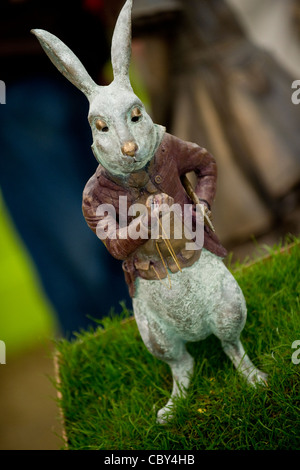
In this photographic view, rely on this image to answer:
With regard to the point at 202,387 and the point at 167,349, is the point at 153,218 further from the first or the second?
the point at 202,387

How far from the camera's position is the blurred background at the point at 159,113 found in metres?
2.24

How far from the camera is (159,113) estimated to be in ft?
7.88

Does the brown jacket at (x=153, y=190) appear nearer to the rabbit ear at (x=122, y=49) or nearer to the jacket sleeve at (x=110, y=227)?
the jacket sleeve at (x=110, y=227)

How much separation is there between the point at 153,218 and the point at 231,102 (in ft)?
4.62

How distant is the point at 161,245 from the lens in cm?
112

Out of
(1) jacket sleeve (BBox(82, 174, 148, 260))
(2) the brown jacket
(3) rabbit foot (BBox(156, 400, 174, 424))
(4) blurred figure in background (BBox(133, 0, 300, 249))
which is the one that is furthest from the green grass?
(4) blurred figure in background (BBox(133, 0, 300, 249))

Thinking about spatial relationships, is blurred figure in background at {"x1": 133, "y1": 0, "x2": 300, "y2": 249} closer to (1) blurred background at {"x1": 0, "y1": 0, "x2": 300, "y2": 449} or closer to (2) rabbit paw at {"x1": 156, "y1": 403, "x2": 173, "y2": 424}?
(1) blurred background at {"x1": 0, "y1": 0, "x2": 300, "y2": 449}

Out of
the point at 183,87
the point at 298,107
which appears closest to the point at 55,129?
the point at 183,87

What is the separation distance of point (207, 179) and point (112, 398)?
0.66 meters

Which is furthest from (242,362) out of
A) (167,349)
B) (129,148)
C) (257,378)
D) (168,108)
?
(168,108)

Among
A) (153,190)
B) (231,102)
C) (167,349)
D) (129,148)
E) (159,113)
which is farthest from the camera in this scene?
(159,113)

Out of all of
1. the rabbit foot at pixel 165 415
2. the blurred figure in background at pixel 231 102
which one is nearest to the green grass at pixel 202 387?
the rabbit foot at pixel 165 415

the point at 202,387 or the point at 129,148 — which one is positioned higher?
the point at 129,148
